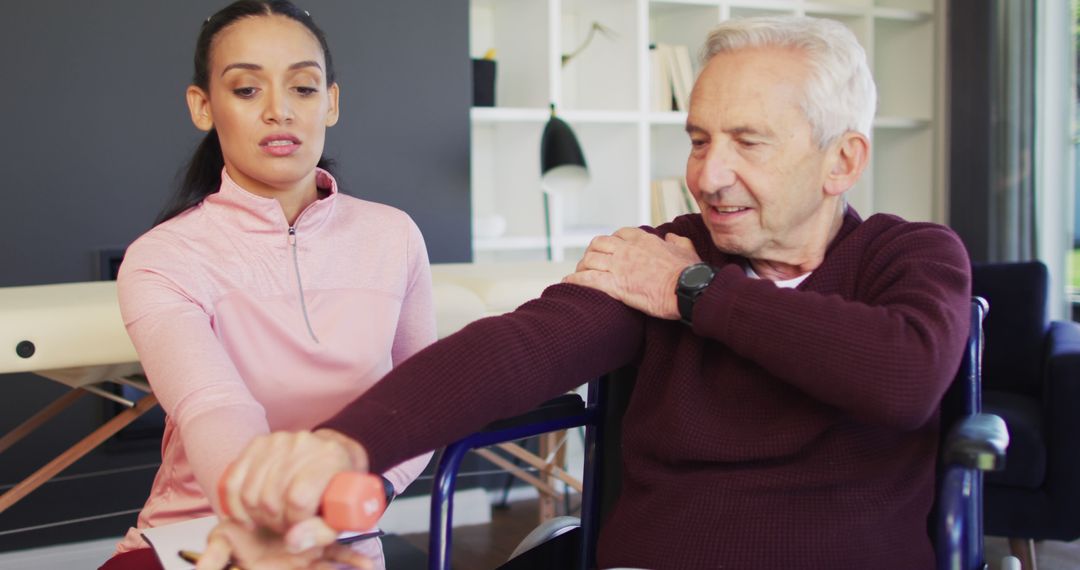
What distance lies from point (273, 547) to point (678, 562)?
1.66ft

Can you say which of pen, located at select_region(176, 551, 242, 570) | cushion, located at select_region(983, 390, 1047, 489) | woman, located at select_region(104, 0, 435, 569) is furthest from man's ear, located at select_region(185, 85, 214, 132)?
cushion, located at select_region(983, 390, 1047, 489)

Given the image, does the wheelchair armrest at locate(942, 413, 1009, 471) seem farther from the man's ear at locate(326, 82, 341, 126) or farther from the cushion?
the cushion

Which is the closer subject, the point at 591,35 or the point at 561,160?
the point at 561,160

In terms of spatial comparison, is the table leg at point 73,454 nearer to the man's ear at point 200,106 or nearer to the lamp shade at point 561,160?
the man's ear at point 200,106

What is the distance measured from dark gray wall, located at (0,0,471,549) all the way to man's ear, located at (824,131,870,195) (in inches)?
83.7

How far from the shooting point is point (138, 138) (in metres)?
3.00

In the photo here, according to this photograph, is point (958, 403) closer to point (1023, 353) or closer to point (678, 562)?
point (678, 562)

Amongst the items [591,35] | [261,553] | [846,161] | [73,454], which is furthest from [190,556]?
[591,35]

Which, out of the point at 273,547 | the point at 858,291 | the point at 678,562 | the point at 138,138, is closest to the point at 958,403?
the point at 858,291

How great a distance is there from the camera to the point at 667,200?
3986 millimetres

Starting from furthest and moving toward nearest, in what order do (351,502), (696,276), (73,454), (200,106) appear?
(73,454) → (200,106) → (696,276) → (351,502)

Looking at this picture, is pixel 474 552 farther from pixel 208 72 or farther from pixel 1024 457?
pixel 208 72

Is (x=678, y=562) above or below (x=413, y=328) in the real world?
below

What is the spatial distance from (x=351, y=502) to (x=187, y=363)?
40cm
